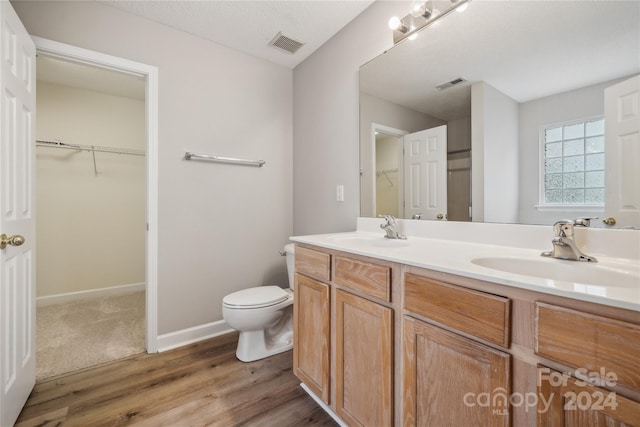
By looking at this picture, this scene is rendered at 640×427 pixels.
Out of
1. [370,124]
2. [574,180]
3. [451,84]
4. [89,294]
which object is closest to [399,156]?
[370,124]

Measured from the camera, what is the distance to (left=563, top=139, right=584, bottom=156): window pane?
1019 mm

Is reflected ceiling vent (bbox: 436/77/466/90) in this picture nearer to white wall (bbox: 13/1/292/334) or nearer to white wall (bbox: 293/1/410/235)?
white wall (bbox: 293/1/410/235)

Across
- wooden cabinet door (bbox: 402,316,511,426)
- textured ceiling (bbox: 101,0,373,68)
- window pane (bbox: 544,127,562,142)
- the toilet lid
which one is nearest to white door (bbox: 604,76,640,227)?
window pane (bbox: 544,127,562,142)

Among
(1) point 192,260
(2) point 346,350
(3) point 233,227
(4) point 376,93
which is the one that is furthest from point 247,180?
(2) point 346,350

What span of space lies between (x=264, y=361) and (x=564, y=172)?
6.43 ft

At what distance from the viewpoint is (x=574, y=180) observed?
3.40 ft

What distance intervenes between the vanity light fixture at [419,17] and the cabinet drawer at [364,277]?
1366 mm

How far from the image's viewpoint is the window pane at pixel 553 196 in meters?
1.07

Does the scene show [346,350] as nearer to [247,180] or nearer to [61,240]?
[247,180]

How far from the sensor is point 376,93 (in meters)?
1.82

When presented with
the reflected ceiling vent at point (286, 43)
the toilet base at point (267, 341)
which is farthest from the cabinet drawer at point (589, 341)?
the reflected ceiling vent at point (286, 43)

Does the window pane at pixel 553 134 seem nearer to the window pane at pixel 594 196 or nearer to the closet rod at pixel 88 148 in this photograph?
the window pane at pixel 594 196

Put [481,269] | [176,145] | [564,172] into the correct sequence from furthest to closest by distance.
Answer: [176,145], [564,172], [481,269]

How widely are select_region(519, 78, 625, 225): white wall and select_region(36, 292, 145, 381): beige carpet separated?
2.58m
